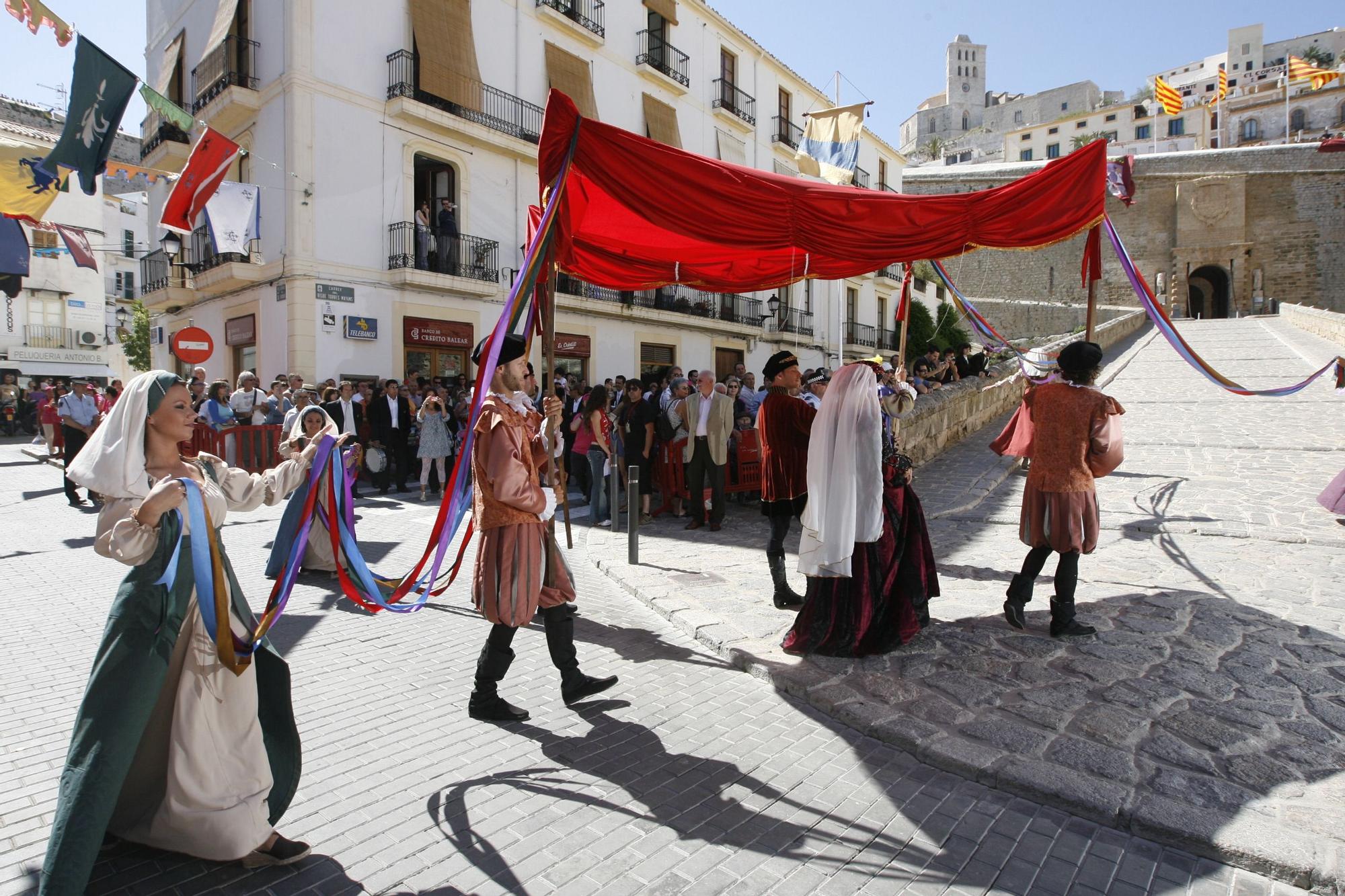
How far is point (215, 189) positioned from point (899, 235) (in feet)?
36.2

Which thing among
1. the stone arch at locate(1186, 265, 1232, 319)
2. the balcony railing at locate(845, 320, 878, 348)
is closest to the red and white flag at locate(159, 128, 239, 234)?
the balcony railing at locate(845, 320, 878, 348)

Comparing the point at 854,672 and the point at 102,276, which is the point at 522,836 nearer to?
the point at 854,672

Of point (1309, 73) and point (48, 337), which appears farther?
point (1309, 73)

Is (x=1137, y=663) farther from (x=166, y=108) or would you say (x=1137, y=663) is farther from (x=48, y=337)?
(x=48, y=337)

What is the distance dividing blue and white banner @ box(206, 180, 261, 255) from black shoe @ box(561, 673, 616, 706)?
1144 centimetres

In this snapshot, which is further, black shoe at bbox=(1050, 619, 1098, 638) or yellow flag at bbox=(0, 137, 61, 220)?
yellow flag at bbox=(0, 137, 61, 220)

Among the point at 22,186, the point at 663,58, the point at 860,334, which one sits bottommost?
the point at 860,334

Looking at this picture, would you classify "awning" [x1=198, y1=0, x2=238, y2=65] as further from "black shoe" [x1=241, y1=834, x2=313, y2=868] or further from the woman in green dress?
"black shoe" [x1=241, y1=834, x2=313, y2=868]

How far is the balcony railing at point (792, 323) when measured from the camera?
25609 mm

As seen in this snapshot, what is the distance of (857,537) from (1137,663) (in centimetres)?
164

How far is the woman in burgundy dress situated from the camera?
14.2 ft

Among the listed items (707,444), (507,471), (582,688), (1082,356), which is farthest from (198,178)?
(1082,356)

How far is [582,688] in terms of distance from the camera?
153 inches

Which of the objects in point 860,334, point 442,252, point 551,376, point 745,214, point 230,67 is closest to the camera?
point 551,376
